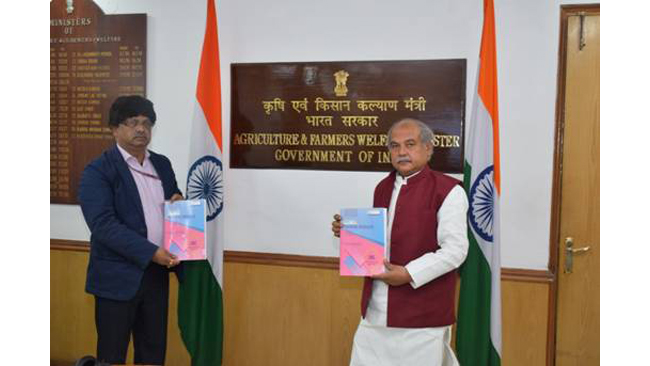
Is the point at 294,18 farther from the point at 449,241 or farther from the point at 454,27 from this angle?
the point at 449,241

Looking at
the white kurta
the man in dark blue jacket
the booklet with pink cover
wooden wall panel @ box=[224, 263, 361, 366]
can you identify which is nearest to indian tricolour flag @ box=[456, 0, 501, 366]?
the white kurta

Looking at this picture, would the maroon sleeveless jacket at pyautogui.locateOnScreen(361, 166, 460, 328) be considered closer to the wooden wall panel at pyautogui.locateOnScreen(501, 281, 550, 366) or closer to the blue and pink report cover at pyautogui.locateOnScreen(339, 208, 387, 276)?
the blue and pink report cover at pyautogui.locateOnScreen(339, 208, 387, 276)

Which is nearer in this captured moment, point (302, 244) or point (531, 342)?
point (531, 342)

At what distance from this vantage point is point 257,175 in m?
3.07

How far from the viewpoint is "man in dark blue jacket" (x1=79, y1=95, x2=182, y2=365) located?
7.58ft

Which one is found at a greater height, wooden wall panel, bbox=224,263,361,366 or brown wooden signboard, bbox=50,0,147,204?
brown wooden signboard, bbox=50,0,147,204

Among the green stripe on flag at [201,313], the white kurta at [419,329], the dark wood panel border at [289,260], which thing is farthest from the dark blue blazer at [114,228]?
the white kurta at [419,329]

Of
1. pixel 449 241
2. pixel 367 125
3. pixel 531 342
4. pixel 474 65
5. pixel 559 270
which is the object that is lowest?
pixel 531 342

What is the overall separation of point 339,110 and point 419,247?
1100 millimetres

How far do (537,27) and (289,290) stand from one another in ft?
6.30

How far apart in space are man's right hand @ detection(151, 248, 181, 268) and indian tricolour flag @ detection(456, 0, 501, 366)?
131cm

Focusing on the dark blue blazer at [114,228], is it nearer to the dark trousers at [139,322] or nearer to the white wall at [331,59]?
the dark trousers at [139,322]

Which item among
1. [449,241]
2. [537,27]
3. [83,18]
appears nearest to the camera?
[449,241]

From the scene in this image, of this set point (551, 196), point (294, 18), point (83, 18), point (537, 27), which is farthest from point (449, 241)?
point (83, 18)
